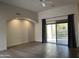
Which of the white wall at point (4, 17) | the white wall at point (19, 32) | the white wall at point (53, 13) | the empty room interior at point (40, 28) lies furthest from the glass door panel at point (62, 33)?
the white wall at point (4, 17)

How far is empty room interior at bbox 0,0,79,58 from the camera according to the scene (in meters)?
6.83

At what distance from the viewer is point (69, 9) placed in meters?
7.85

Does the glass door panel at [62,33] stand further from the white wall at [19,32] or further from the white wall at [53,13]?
the white wall at [19,32]

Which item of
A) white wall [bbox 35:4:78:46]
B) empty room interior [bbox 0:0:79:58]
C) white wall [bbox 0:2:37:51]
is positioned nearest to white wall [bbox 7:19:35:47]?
empty room interior [bbox 0:0:79:58]

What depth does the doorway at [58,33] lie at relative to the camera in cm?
857

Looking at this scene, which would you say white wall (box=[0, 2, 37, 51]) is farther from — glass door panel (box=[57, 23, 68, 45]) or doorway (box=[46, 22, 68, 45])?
glass door panel (box=[57, 23, 68, 45])

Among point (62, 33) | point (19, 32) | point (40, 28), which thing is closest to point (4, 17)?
point (19, 32)

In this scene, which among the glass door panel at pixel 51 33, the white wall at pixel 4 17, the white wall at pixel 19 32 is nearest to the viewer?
the white wall at pixel 4 17

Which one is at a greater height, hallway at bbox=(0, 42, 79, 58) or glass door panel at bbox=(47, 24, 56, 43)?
glass door panel at bbox=(47, 24, 56, 43)

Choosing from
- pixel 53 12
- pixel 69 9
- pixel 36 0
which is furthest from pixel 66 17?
pixel 36 0

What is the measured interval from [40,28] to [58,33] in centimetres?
229

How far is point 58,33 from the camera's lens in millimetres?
9078

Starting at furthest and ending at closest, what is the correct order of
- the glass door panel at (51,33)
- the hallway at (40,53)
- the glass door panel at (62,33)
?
the glass door panel at (51,33)
the glass door panel at (62,33)
the hallway at (40,53)

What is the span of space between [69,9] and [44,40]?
13.5 ft
